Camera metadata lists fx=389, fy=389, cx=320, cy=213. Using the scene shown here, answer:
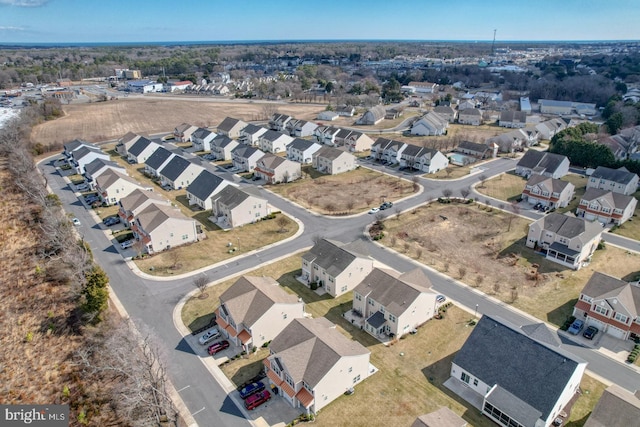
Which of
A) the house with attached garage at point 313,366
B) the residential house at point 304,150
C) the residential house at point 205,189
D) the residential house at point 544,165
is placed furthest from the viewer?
the residential house at point 304,150

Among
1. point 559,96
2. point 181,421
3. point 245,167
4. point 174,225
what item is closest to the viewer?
point 181,421

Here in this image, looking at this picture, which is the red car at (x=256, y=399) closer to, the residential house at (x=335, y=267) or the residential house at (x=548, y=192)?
the residential house at (x=335, y=267)

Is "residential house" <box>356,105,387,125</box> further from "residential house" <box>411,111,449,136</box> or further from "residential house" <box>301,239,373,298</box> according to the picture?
"residential house" <box>301,239,373,298</box>

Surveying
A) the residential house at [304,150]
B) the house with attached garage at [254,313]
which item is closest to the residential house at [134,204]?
the house with attached garage at [254,313]

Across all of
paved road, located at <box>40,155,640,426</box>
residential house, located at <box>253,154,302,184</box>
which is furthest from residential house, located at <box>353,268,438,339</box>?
residential house, located at <box>253,154,302,184</box>

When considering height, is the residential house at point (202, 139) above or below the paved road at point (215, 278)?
above

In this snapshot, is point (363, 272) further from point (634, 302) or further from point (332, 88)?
point (332, 88)

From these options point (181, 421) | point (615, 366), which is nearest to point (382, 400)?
point (181, 421)
